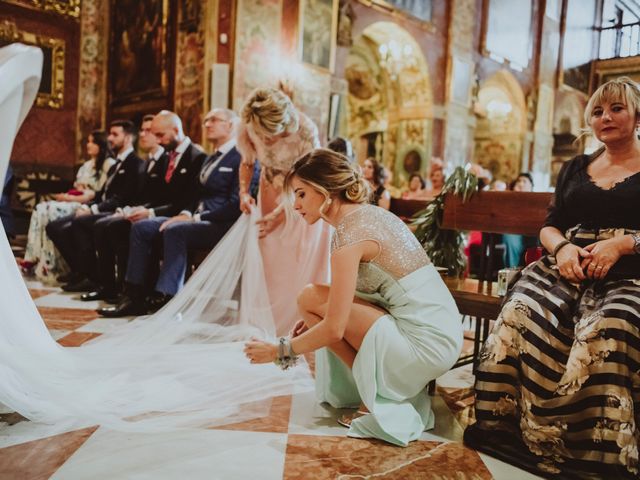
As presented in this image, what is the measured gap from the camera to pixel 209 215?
4023 millimetres

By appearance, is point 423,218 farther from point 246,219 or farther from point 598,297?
point 598,297

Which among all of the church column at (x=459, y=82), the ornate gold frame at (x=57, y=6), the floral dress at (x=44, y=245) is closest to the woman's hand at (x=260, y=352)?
the floral dress at (x=44, y=245)

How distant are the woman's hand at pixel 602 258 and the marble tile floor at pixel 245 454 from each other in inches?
29.3

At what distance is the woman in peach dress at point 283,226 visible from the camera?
334cm

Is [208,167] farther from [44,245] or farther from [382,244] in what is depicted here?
[382,244]

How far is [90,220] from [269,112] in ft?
8.06

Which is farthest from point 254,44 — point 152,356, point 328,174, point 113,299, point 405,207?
point 328,174

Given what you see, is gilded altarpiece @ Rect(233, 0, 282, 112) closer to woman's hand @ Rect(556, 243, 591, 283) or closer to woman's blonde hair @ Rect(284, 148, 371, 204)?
woman's blonde hair @ Rect(284, 148, 371, 204)

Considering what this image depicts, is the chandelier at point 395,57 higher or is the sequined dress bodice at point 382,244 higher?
the chandelier at point 395,57

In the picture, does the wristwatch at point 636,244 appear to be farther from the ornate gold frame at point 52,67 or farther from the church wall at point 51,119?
the ornate gold frame at point 52,67

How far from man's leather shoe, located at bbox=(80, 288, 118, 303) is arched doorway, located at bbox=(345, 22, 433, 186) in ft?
29.1

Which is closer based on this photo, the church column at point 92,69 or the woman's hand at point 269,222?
the woman's hand at point 269,222

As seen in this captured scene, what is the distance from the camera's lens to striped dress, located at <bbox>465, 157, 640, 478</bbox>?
166cm

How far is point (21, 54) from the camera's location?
183cm
